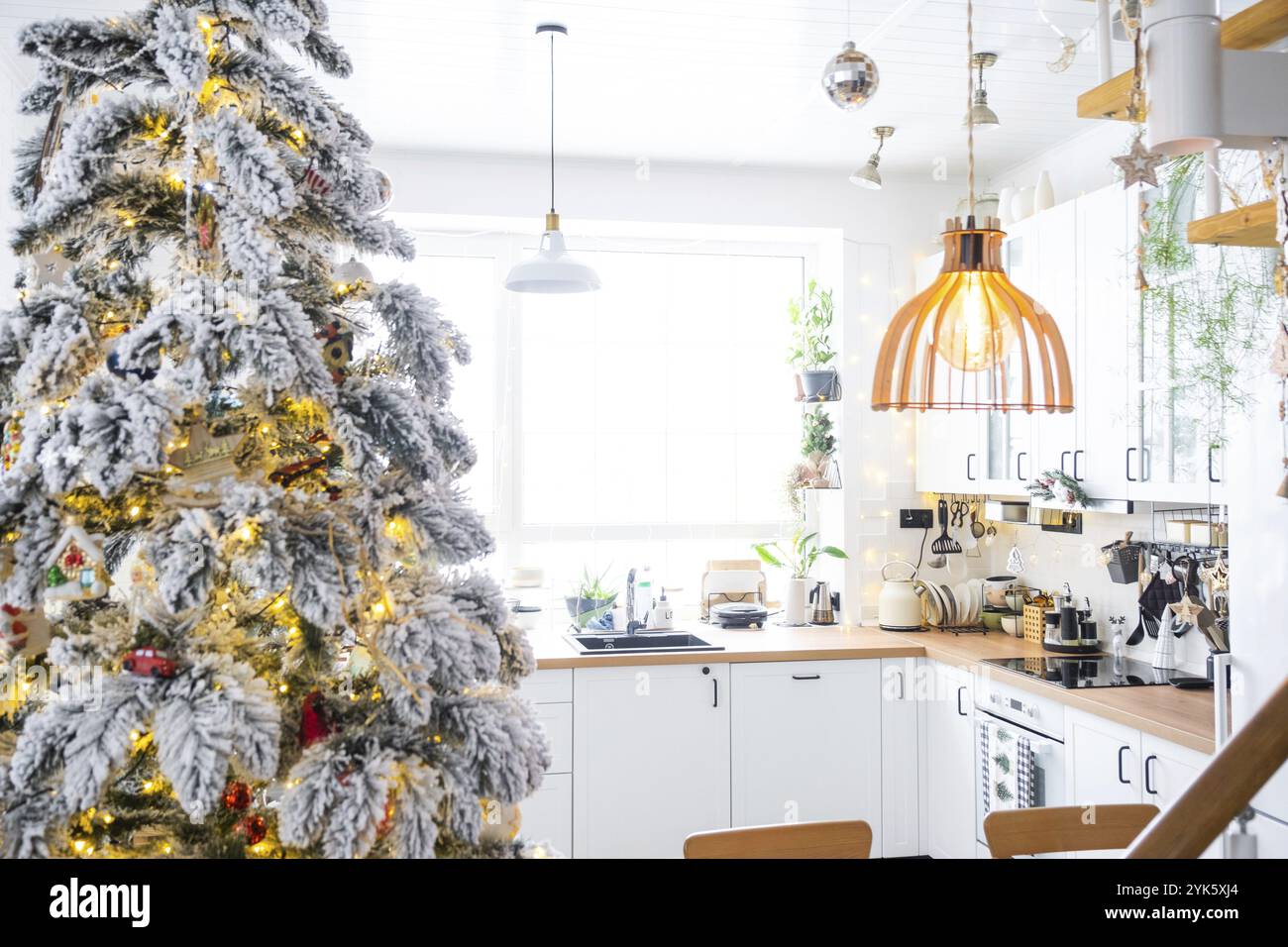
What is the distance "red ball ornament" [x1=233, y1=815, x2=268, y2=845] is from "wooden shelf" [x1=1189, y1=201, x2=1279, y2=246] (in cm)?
144

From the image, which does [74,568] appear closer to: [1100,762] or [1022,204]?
[1100,762]

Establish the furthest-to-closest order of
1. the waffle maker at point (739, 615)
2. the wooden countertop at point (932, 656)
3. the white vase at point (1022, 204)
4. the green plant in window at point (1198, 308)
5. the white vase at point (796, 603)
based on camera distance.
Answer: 1. the white vase at point (796, 603)
2. the waffle maker at point (739, 615)
3. the white vase at point (1022, 204)
4. the wooden countertop at point (932, 656)
5. the green plant in window at point (1198, 308)

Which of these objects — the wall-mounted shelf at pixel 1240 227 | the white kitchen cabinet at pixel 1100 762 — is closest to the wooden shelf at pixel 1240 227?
the wall-mounted shelf at pixel 1240 227

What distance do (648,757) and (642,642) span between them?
0.51 m

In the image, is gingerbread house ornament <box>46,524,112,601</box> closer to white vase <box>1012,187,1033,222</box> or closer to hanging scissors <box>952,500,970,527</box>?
white vase <box>1012,187,1033,222</box>

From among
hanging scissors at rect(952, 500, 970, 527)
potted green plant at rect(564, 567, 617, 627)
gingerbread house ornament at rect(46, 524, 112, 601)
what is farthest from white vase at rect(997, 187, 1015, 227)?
gingerbread house ornament at rect(46, 524, 112, 601)

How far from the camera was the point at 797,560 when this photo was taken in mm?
4391

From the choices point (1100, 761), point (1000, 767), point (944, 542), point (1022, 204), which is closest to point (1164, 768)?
point (1100, 761)

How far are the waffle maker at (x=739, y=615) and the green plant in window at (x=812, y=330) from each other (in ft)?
3.47

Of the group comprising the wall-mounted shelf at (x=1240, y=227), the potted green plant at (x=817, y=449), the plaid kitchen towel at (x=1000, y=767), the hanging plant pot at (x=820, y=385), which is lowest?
the plaid kitchen towel at (x=1000, y=767)

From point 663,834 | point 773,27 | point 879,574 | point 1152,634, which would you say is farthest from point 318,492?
point 879,574

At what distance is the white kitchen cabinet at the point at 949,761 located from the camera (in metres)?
3.39

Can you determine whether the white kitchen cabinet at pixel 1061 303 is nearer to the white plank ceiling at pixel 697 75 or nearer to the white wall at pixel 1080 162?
the white wall at pixel 1080 162

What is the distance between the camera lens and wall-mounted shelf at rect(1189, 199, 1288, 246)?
4.23 ft
